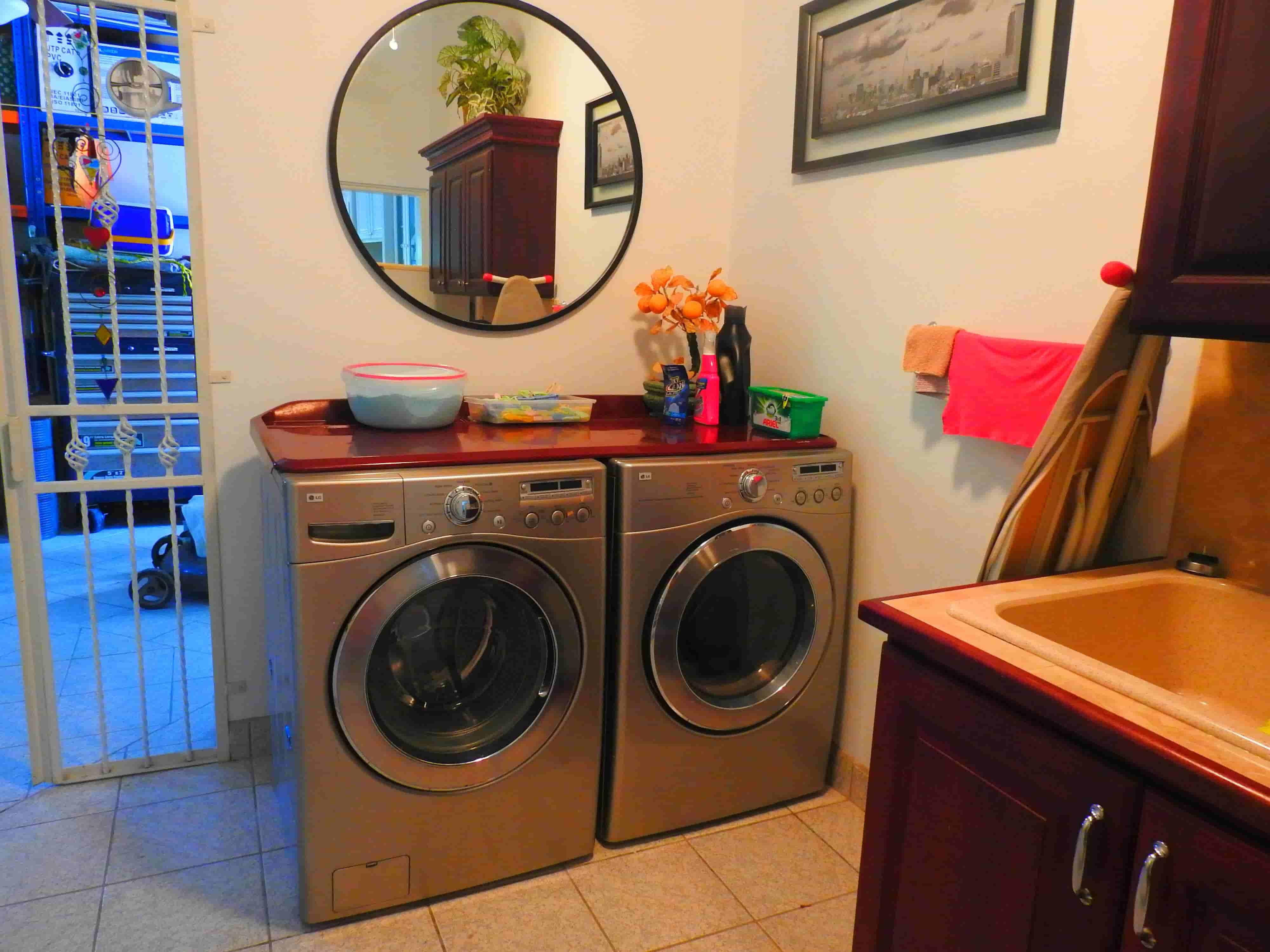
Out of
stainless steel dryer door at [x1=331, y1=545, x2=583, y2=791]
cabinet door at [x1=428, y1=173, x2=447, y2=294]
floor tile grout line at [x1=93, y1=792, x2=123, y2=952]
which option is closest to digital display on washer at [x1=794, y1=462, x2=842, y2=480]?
stainless steel dryer door at [x1=331, y1=545, x2=583, y2=791]

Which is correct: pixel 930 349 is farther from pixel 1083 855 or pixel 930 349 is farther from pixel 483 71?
pixel 483 71

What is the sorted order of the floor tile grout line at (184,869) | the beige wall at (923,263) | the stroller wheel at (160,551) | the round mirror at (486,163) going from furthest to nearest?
the stroller wheel at (160,551), the round mirror at (486,163), the floor tile grout line at (184,869), the beige wall at (923,263)

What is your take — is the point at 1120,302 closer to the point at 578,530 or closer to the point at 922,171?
the point at 922,171

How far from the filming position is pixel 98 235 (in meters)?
2.03

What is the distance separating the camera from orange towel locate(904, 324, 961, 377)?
1911 mm

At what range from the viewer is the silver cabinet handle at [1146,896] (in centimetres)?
94

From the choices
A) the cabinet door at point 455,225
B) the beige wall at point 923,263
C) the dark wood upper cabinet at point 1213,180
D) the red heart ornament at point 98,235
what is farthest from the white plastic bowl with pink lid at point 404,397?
the dark wood upper cabinet at point 1213,180

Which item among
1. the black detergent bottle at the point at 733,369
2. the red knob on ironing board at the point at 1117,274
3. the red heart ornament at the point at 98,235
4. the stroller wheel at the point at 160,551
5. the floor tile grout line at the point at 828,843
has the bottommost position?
the floor tile grout line at the point at 828,843

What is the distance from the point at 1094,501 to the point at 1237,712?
15.0 inches

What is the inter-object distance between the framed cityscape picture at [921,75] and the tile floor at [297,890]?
5.09 ft

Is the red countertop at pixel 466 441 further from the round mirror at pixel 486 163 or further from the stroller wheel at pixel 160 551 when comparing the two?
the stroller wheel at pixel 160 551

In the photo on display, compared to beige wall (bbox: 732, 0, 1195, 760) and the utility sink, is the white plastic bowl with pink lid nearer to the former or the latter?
beige wall (bbox: 732, 0, 1195, 760)

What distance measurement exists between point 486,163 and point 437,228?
220mm

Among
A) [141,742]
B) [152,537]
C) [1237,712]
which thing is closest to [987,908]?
[1237,712]
